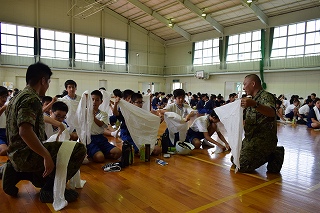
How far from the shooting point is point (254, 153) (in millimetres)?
3395

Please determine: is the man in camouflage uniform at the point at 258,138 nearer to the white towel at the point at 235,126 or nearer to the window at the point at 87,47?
the white towel at the point at 235,126

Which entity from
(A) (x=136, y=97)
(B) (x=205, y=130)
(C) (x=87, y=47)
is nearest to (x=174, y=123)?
(B) (x=205, y=130)

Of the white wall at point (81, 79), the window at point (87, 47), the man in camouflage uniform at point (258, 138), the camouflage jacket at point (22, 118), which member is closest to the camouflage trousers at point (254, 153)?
the man in camouflage uniform at point (258, 138)

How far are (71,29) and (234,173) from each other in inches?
685

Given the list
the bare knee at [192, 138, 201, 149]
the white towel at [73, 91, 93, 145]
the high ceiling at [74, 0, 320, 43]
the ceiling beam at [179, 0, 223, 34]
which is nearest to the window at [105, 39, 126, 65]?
the high ceiling at [74, 0, 320, 43]

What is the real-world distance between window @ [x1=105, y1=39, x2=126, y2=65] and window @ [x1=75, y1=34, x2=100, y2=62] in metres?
0.82

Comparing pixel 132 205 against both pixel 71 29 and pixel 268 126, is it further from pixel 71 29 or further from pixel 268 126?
pixel 71 29

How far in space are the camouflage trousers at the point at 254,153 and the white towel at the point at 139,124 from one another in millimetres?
1511

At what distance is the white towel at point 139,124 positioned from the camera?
13.5 ft

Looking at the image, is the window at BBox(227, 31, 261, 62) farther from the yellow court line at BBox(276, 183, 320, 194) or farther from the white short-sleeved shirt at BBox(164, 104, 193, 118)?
the yellow court line at BBox(276, 183, 320, 194)

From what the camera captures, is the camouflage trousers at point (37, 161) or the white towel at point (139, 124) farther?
the white towel at point (139, 124)

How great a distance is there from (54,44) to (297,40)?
1588 centimetres

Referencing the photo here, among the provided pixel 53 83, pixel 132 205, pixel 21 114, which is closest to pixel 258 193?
pixel 132 205

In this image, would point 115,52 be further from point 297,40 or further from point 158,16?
point 297,40
